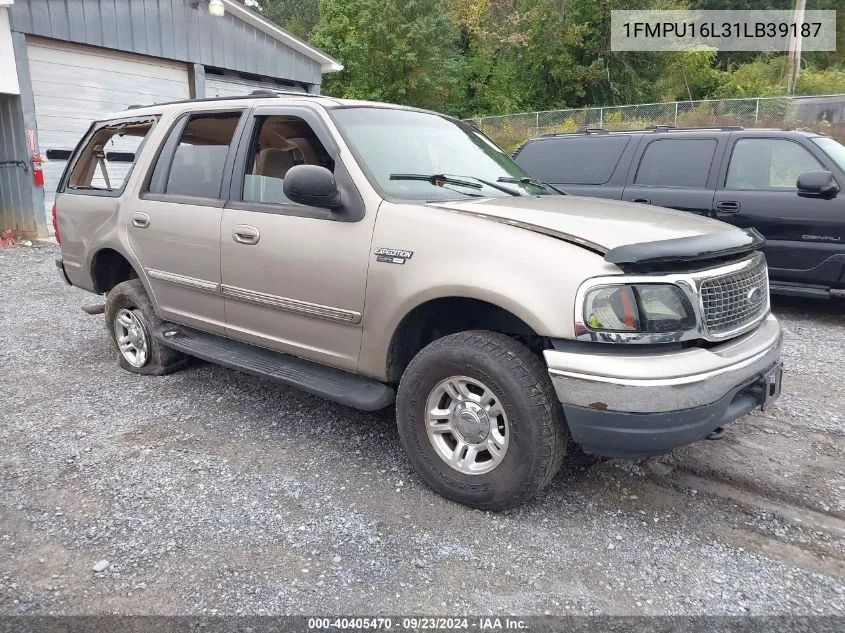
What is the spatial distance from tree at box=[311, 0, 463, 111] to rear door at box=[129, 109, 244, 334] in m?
28.2

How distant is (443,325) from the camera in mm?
3391

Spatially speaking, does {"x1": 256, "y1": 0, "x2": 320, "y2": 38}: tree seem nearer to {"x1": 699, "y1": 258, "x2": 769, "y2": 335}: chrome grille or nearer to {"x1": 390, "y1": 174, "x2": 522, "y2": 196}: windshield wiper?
{"x1": 390, "y1": 174, "x2": 522, "y2": 196}: windshield wiper

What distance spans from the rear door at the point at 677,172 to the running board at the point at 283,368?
4.66 metres

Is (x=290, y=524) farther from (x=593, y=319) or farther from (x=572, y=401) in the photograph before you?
(x=593, y=319)

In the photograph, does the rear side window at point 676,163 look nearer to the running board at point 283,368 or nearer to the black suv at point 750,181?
the black suv at point 750,181

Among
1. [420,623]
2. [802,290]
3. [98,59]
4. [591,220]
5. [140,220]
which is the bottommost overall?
[420,623]

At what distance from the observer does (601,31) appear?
32406 mm

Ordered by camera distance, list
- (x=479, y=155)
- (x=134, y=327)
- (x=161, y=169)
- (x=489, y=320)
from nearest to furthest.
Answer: (x=489, y=320) < (x=479, y=155) < (x=161, y=169) < (x=134, y=327)

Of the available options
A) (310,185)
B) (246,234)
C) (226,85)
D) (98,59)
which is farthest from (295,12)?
(310,185)

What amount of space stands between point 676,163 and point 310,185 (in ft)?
16.8

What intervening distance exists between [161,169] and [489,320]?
8.96 ft

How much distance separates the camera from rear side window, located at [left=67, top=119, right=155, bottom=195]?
487cm

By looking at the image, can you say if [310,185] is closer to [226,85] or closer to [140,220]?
[140,220]

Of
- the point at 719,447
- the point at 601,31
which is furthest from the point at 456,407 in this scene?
the point at 601,31
